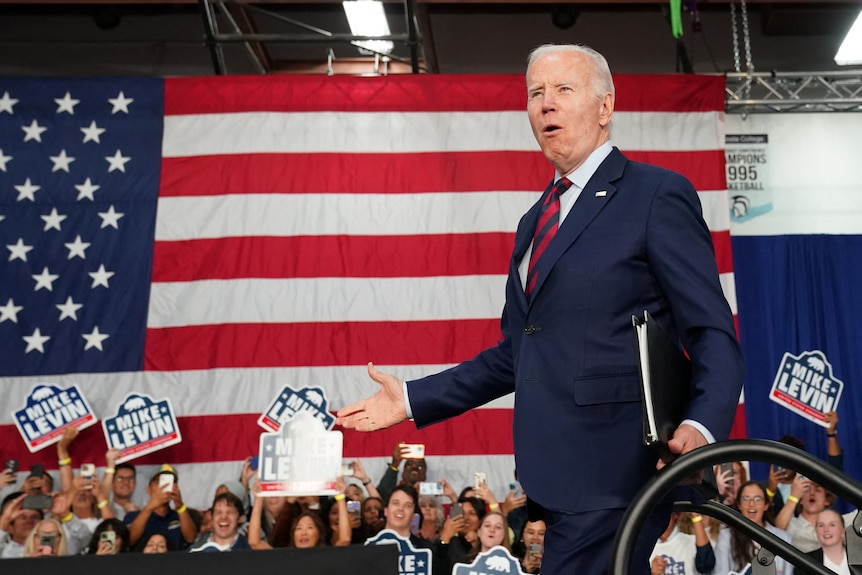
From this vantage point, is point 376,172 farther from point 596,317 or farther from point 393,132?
point 596,317

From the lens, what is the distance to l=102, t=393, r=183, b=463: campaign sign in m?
5.47

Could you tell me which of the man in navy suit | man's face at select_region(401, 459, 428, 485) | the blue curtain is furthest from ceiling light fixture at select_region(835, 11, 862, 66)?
the man in navy suit

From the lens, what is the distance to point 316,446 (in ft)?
15.2

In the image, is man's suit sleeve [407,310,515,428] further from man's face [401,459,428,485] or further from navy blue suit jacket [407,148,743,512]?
man's face [401,459,428,485]

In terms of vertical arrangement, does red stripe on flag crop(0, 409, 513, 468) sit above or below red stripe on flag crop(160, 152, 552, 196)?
below

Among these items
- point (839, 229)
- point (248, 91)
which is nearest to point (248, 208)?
point (248, 91)

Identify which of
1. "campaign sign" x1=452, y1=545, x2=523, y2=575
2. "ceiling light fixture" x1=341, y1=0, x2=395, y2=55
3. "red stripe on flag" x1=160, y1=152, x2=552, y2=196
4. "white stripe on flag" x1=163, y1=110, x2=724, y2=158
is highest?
"ceiling light fixture" x1=341, y1=0, x2=395, y2=55

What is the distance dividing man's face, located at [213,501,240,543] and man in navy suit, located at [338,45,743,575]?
12.4 ft

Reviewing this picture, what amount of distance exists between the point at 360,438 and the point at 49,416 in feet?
6.14

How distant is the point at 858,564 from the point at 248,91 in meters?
5.55

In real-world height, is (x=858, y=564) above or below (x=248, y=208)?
below

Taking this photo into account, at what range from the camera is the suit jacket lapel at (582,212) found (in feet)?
5.02

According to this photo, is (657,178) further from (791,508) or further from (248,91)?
(248,91)

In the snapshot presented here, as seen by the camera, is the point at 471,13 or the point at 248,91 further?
the point at 471,13
